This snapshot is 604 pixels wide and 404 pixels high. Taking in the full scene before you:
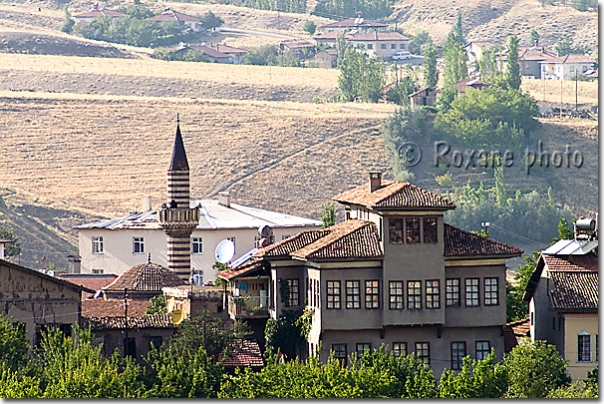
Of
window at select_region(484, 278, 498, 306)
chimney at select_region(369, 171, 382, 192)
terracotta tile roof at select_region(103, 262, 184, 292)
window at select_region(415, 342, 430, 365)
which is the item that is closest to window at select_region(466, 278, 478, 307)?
window at select_region(484, 278, 498, 306)

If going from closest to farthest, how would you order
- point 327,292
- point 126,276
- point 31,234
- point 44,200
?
point 327,292, point 126,276, point 31,234, point 44,200

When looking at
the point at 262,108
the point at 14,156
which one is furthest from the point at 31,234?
the point at 262,108

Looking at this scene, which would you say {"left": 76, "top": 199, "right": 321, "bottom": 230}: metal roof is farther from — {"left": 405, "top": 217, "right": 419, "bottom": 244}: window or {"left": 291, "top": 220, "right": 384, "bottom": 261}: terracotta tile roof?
{"left": 405, "top": 217, "right": 419, "bottom": 244}: window

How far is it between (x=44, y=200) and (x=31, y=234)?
38.3 feet

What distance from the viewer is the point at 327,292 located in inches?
2233

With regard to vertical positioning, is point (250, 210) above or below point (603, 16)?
below

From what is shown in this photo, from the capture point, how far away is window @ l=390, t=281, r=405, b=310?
57.2 m

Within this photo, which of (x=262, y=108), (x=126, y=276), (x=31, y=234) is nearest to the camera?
(x=126, y=276)

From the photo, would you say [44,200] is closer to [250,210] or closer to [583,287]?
[250,210]

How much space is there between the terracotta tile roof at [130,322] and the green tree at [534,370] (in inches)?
448

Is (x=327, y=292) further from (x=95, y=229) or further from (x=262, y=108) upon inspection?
(x=262, y=108)

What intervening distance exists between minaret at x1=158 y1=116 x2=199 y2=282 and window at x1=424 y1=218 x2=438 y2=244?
24494 mm

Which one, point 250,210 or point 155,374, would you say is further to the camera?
point 250,210

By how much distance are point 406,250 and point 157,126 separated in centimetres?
11922
